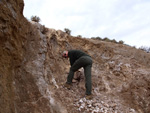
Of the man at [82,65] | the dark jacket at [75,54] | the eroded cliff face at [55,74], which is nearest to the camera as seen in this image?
the eroded cliff face at [55,74]

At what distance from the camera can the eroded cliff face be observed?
116 inches

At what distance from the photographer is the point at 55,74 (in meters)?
5.31

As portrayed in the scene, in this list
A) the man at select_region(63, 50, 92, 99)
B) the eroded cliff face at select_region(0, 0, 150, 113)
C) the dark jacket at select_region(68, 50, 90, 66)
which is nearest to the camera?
the eroded cliff face at select_region(0, 0, 150, 113)

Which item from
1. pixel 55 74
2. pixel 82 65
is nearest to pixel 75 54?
pixel 82 65

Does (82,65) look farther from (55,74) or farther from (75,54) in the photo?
(55,74)

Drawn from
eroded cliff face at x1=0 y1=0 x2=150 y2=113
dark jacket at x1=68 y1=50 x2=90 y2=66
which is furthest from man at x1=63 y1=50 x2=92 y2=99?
eroded cliff face at x1=0 y1=0 x2=150 y2=113

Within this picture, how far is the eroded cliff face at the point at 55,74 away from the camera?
294cm

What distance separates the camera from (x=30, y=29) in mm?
4355

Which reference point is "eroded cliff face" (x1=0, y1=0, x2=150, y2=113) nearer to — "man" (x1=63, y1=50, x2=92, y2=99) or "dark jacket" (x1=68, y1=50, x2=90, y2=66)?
"man" (x1=63, y1=50, x2=92, y2=99)

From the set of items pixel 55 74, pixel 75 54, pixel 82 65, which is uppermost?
pixel 75 54

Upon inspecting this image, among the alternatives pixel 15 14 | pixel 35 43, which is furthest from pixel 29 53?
pixel 15 14

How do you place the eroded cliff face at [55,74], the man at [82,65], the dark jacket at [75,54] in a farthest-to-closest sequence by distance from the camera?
the dark jacket at [75,54] → the man at [82,65] → the eroded cliff face at [55,74]

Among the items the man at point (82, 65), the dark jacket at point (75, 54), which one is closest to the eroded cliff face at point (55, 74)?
the man at point (82, 65)

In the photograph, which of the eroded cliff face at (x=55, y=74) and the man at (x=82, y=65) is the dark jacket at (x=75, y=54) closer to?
the man at (x=82, y=65)
